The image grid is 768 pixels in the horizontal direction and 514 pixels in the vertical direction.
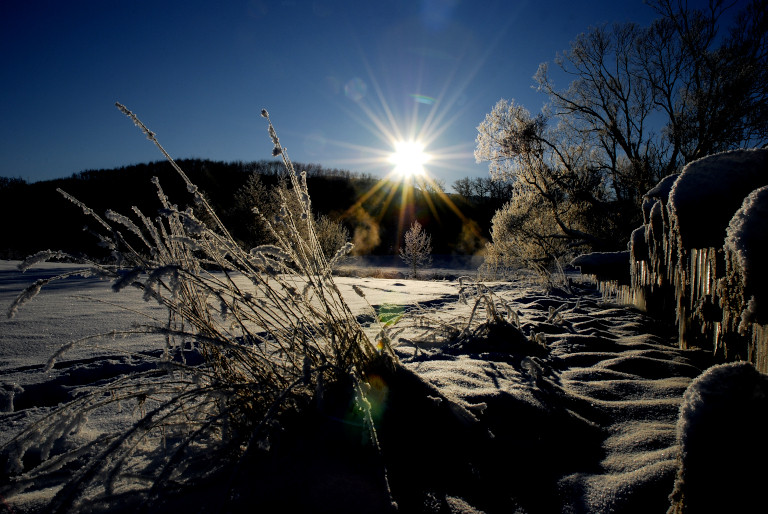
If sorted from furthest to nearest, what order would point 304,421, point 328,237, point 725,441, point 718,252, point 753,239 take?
point 328,237
point 718,252
point 304,421
point 753,239
point 725,441

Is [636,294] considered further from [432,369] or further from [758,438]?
[758,438]

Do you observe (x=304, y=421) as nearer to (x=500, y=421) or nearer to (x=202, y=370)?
(x=202, y=370)

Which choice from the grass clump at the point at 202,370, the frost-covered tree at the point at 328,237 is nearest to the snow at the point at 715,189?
the grass clump at the point at 202,370

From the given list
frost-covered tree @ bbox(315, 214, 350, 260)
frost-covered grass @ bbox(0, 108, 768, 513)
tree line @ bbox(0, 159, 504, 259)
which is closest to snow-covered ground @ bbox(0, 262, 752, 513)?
frost-covered grass @ bbox(0, 108, 768, 513)

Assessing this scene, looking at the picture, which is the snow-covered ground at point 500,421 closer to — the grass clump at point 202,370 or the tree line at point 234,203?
the grass clump at point 202,370

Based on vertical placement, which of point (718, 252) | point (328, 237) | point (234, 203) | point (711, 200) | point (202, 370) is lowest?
point (202, 370)

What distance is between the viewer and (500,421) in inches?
44.3

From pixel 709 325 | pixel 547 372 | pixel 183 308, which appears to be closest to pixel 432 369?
pixel 547 372

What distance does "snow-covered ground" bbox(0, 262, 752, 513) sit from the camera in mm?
804

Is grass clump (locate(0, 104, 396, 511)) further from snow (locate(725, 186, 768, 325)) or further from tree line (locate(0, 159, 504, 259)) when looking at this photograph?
tree line (locate(0, 159, 504, 259))

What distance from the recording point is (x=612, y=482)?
32.1 inches

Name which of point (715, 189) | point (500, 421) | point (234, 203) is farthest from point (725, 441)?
point (234, 203)

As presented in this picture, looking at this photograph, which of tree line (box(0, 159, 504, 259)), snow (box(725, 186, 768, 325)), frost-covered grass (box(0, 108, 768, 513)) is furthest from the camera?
tree line (box(0, 159, 504, 259))

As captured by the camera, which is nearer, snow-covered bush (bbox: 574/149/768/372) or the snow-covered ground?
snow-covered bush (bbox: 574/149/768/372)
